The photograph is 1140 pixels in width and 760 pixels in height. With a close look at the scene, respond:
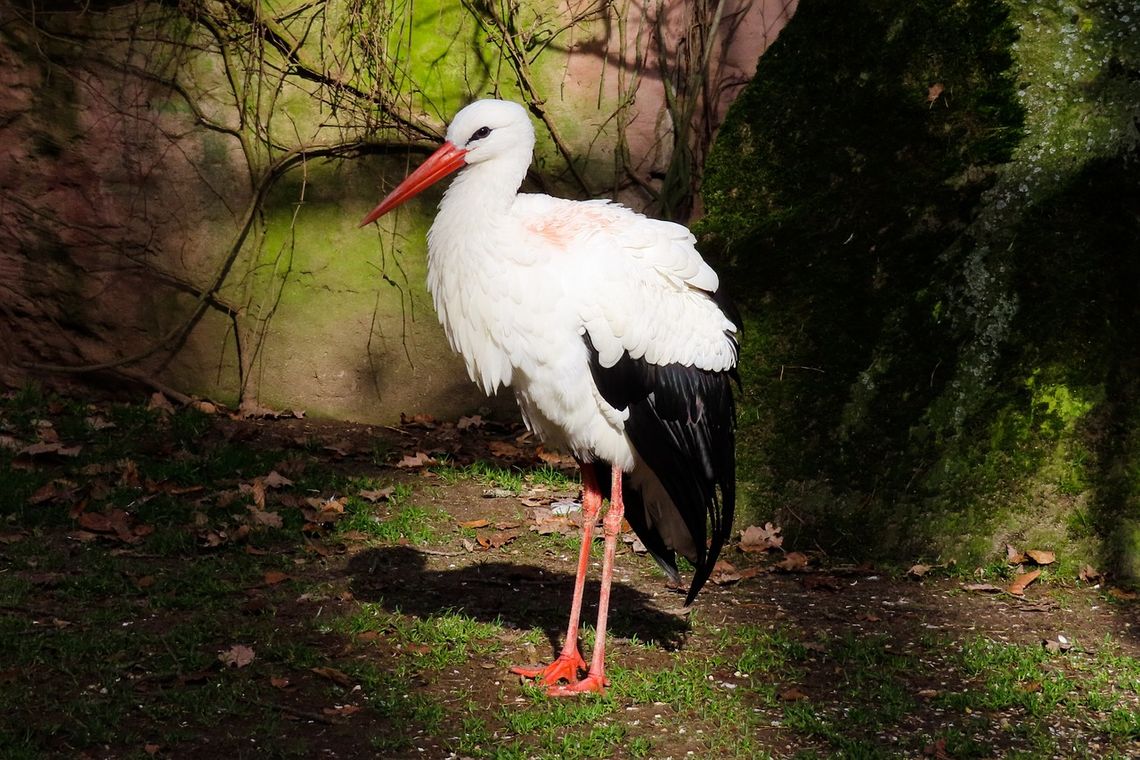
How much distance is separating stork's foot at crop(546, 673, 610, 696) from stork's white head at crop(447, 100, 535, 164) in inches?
71.5

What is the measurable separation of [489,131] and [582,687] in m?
1.92

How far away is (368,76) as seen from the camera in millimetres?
6863

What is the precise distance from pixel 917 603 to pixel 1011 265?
150cm

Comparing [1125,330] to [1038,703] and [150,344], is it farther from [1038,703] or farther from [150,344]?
[150,344]

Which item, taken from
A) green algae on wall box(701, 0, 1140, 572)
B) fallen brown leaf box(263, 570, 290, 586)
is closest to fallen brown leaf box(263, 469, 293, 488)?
fallen brown leaf box(263, 570, 290, 586)

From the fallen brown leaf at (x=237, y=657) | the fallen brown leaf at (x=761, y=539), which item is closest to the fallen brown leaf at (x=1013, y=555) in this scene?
the fallen brown leaf at (x=761, y=539)

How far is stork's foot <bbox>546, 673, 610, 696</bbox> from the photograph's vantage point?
13.3 feet

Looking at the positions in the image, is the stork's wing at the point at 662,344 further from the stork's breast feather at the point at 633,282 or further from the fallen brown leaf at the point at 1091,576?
the fallen brown leaf at the point at 1091,576

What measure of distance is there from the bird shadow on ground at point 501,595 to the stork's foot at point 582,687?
0.38 metres

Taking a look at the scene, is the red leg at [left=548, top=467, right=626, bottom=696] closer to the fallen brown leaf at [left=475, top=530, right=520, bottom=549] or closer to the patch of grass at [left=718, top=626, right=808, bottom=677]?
the patch of grass at [left=718, top=626, right=808, bottom=677]

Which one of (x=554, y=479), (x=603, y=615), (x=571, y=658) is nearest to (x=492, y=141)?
(x=603, y=615)

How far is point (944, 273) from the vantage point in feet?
17.3

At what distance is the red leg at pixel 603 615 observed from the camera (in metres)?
4.06

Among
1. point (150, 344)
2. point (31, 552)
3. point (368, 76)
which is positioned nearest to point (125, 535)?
point (31, 552)
